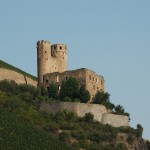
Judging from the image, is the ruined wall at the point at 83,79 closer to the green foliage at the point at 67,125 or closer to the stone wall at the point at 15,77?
the green foliage at the point at 67,125

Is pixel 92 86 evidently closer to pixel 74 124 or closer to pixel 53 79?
pixel 53 79

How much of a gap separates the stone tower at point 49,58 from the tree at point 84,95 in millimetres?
5457

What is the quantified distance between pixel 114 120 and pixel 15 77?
12437 millimetres

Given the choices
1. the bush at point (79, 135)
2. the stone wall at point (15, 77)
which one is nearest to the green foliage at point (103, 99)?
the stone wall at point (15, 77)

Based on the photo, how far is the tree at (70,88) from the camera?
69688 mm

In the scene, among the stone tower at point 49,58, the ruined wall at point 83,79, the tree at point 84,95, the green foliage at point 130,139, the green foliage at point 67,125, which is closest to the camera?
the green foliage at point 67,125

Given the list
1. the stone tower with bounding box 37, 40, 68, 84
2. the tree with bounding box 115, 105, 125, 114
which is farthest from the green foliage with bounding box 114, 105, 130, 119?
the stone tower with bounding box 37, 40, 68, 84

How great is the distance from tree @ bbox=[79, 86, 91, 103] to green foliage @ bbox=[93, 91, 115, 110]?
1.38 metres

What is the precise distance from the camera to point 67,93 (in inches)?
2751

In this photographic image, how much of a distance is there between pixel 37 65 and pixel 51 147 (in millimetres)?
17567

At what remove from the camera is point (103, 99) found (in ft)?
232

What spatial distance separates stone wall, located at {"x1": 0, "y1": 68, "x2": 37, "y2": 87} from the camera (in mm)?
75500

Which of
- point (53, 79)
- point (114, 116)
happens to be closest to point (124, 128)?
point (114, 116)

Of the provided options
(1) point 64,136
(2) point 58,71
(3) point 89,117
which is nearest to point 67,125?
(1) point 64,136
